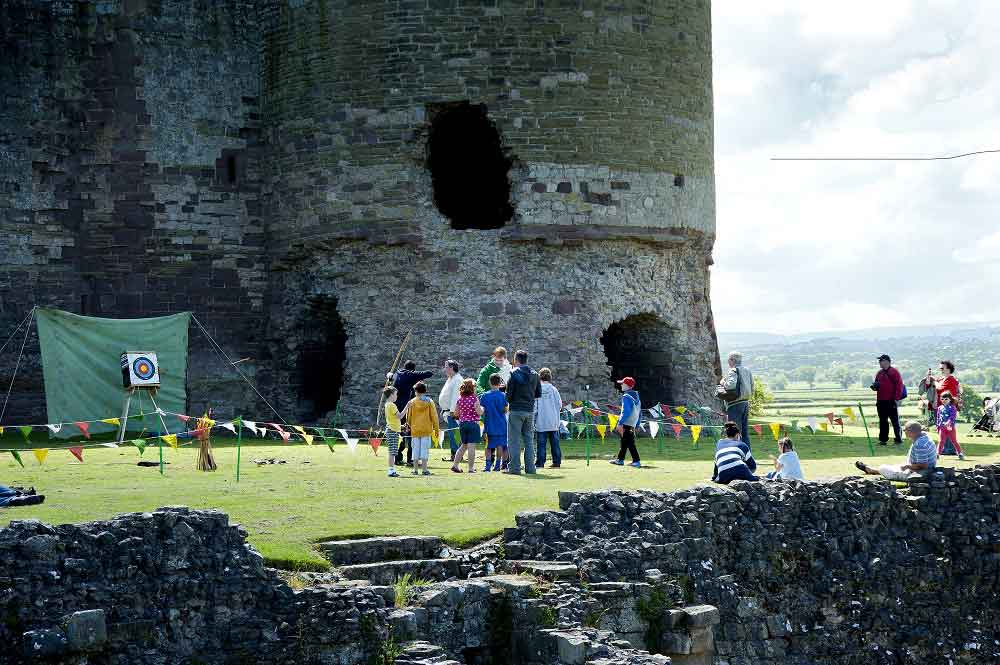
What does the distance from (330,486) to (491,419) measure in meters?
2.57

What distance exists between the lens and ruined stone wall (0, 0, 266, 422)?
24.7m

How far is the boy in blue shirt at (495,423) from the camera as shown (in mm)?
18000

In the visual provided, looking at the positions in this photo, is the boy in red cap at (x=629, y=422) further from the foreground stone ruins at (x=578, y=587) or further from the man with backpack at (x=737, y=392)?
the foreground stone ruins at (x=578, y=587)

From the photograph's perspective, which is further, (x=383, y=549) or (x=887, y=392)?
(x=887, y=392)

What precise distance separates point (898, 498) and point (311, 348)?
38.4ft

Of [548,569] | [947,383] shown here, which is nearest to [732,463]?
[548,569]

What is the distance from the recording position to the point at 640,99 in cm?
2428

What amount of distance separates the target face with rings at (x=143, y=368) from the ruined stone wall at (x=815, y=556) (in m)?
10.9

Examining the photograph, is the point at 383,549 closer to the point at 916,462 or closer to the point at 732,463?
the point at 732,463

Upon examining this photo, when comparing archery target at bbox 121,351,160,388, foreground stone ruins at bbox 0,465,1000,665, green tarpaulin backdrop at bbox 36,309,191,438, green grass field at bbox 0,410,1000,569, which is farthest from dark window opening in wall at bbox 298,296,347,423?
foreground stone ruins at bbox 0,465,1000,665

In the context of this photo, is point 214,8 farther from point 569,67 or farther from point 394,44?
point 569,67

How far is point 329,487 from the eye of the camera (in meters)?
16.0

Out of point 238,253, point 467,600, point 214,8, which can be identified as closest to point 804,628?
point 467,600

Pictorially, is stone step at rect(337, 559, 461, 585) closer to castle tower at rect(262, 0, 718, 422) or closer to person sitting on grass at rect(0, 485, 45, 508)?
person sitting on grass at rect(0, 485, 45, 508)
